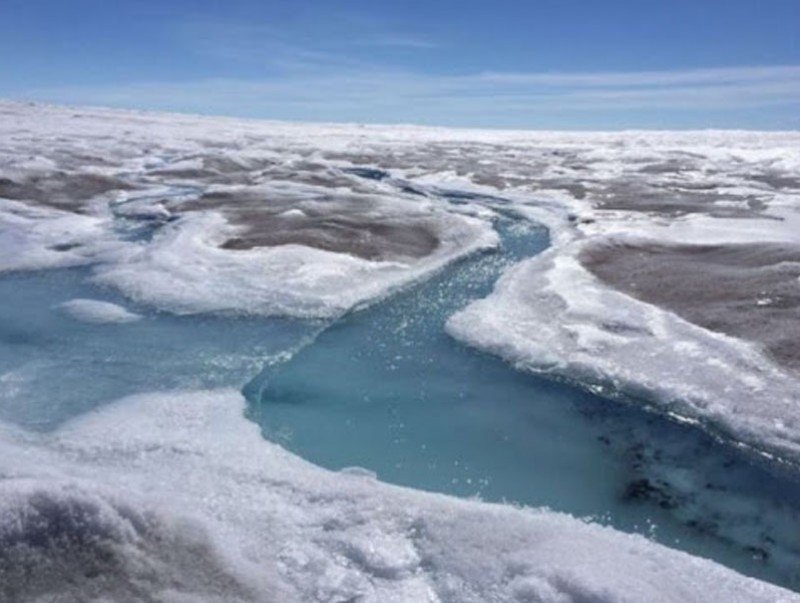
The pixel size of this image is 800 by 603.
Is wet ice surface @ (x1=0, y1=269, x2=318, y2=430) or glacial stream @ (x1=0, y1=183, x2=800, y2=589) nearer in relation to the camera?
glacial stream @ (x1=0, y1=183, x2=800, y2=589)

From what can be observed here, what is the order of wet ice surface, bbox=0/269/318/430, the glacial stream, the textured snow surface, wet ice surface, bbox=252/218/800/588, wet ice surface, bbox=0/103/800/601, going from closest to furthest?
the textured snow surface → wet ice surface, bbox=0/103/800/601 → wet ice surface, bbox=252/218/800/588 → the glacial stream → wet ice surface, bbox=0/269/318/430

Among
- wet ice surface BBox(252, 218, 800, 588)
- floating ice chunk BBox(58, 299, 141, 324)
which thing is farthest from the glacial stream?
floating ice chunk BBox(58, 299, 141, 324)

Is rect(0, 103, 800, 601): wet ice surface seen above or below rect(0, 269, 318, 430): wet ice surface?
above

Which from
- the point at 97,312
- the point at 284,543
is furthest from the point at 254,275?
Result: the point at 284,543

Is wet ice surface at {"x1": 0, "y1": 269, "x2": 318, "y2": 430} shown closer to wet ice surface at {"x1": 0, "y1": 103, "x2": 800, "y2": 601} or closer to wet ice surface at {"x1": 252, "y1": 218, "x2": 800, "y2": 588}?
wet ice surface at {"x1": 0, "y1": 103, "x2": 800, "y2": 601}

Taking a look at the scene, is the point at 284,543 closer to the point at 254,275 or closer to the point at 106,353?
the point at 106,353

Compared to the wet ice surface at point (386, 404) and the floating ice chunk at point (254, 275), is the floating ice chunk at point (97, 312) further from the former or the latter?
the floating ice chunk at point (254, 275)

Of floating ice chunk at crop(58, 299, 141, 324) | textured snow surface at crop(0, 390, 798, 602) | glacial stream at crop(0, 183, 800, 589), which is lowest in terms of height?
floating ice chunk at crop(58, 299, 141, 324)
